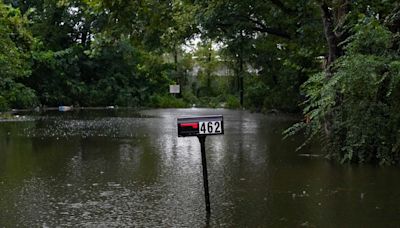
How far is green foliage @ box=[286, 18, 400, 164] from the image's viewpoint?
8539mm

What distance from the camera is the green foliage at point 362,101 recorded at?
854 centimetres

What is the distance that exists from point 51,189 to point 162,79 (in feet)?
143

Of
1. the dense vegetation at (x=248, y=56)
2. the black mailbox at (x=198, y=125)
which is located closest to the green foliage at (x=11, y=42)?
the dense vegetation at (x=248, y=56)

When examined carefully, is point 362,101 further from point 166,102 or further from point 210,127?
point 166,102

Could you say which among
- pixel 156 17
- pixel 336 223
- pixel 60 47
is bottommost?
pixel 336 223

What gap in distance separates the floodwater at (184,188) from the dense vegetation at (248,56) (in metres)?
0.92

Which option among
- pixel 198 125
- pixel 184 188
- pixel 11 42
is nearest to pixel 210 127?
pixel 198 125

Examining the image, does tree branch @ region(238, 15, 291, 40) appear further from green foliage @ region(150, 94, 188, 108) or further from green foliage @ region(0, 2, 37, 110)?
green foliage @ region(150, 94, 188, 108)

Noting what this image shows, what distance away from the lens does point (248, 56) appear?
27344 millimetres

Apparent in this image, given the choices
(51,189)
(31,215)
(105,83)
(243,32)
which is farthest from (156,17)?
(105,83)

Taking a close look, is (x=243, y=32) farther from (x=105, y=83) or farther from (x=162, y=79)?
(x=162, y=79)

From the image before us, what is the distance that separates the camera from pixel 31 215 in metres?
6.37

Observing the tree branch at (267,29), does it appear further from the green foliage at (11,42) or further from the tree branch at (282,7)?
the green foliage at (11,42)

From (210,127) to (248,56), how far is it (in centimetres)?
2169
